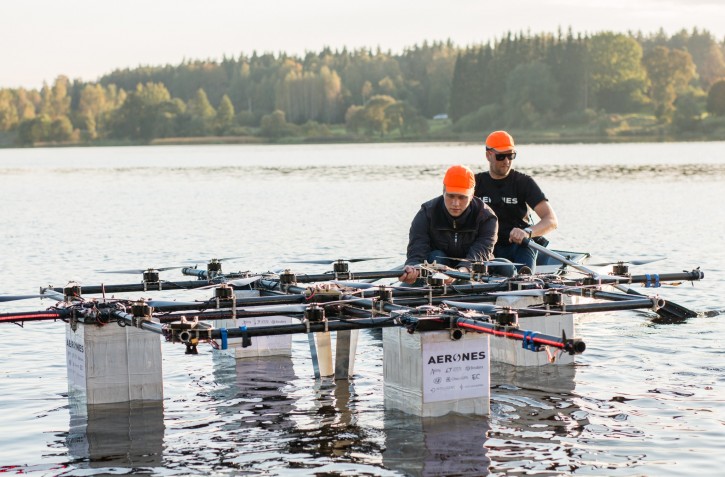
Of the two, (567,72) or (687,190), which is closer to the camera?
(687,190)

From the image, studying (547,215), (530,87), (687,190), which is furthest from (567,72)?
(547,215)

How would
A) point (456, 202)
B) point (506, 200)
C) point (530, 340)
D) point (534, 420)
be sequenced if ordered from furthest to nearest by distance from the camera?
point (506, 200), point (456, 202), point (534, 420), point (530, 340)

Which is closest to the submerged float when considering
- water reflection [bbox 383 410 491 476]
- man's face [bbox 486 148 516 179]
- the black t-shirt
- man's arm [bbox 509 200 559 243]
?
water reflection [bbox 383 410 491 476]

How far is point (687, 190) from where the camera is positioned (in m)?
→ 58.1

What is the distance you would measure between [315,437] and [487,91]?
189651mm

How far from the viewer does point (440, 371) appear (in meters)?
11.3

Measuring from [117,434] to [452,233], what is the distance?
518 centimetres

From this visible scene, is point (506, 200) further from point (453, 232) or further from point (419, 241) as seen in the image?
point (419, 241)

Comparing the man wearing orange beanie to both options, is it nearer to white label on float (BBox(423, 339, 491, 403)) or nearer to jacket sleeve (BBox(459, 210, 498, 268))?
jacket sleeve (BBox(459, 210, 498, 268))

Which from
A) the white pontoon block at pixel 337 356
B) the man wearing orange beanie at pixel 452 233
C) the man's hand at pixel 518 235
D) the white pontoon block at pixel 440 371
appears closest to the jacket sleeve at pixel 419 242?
the man wearing orange beanie at pixel 452 233

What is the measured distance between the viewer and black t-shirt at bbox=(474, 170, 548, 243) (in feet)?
53.7

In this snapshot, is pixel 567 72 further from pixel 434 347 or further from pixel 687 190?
pixel 434 347

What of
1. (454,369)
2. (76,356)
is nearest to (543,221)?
(454,369)

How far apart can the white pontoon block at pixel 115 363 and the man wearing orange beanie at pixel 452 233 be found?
3570mm
